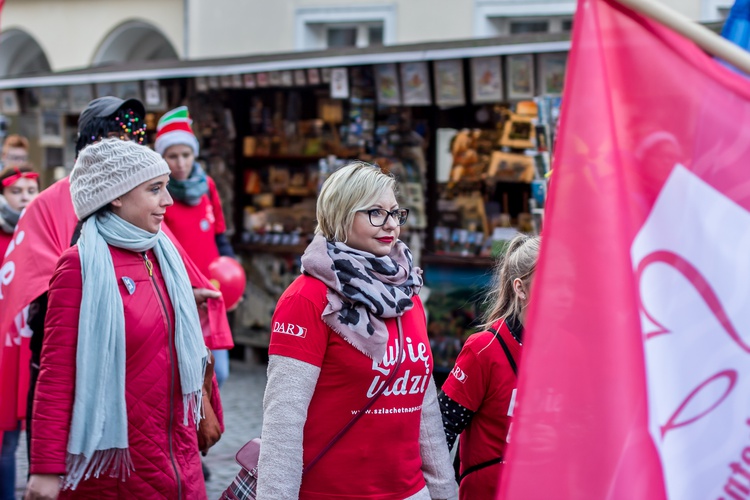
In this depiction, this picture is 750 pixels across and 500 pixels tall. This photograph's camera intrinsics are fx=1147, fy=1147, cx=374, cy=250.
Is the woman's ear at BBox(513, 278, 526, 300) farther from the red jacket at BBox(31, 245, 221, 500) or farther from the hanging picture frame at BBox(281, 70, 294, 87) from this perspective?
the hanging picture frame at BBox(281, 70, 294, 87)

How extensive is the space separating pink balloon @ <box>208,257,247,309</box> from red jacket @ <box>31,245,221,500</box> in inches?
109

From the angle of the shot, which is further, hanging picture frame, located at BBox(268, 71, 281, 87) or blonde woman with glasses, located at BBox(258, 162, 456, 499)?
hanging picture frame, located at BBox(268, 71, 281, 87)

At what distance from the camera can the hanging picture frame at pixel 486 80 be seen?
28.3 ft

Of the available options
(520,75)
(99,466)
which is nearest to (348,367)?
(99,466)

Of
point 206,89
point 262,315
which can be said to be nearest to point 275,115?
point 206,89

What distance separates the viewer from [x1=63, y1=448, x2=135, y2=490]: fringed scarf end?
3.37m

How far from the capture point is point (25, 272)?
430 cm

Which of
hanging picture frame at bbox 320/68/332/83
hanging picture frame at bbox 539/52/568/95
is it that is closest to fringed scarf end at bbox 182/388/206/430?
hanging picture frame at bbox 539/52/568/95

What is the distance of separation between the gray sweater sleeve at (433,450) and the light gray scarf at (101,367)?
2.44ft

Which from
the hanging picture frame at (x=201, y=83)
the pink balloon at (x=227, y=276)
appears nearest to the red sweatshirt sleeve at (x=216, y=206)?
the pink balloon at (x=227, y=276)

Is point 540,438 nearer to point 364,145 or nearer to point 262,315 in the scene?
point 364,145

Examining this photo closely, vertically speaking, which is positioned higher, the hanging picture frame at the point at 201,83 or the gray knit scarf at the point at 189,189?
the hanging picture frame at the point at 201,83

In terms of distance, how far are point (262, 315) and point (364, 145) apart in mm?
2079

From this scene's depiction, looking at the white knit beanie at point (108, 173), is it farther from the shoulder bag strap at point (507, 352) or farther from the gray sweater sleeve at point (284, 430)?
the shoulder bag strap at point (507, 352)
